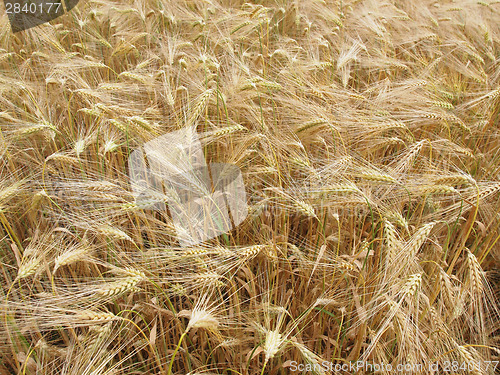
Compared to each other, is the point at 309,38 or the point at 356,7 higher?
the point at 356,7

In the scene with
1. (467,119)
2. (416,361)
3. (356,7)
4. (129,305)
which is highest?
(356,7)

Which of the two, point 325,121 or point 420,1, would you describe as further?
point 420,1

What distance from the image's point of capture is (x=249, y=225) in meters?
1.51

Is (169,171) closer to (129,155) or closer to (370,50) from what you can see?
(129,155)

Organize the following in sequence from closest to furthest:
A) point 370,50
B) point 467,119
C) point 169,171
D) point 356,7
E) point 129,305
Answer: point 129,305 < point 169,171 < point 467,119 < point 370,50 < point 356,7

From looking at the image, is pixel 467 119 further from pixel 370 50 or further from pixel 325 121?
pixel 325 121

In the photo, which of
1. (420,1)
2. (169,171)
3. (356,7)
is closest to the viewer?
(169,171)

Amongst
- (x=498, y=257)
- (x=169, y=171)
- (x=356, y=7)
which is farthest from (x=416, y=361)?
(x=356, y=7)

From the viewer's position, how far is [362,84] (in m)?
2.73

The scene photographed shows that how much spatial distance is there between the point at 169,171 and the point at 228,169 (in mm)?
276

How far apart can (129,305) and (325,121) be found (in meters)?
1.16

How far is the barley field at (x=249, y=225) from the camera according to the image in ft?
3.60

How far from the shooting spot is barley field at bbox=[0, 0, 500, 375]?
110cm

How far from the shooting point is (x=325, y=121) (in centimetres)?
161
